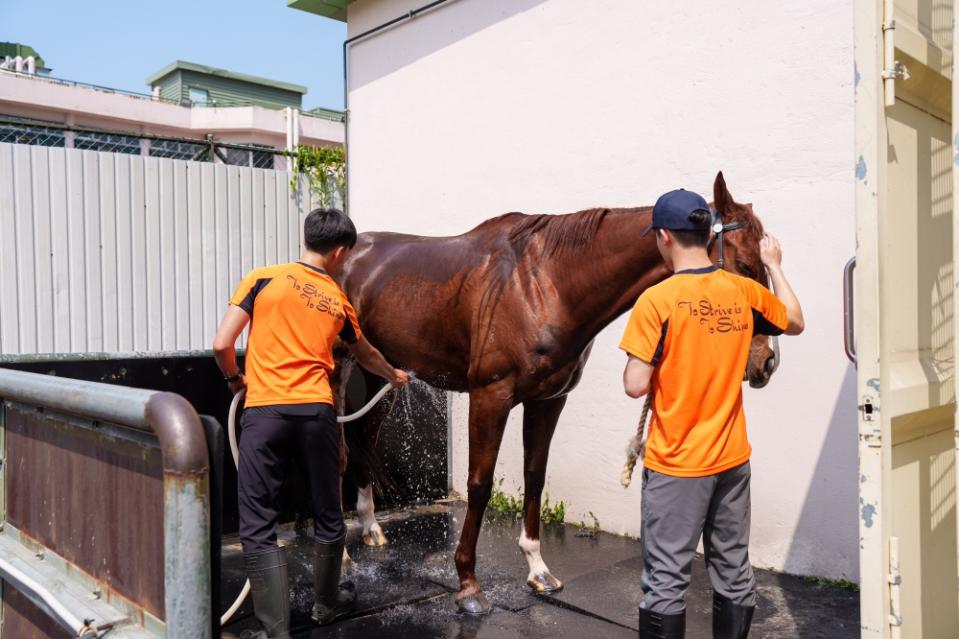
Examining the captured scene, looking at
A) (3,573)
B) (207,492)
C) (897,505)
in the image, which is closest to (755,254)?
(897,505)

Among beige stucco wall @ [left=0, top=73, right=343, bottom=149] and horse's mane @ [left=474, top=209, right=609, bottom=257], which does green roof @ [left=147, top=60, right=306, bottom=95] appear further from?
horse's mane @ [left=474, top=209, right=609, bottom=257]

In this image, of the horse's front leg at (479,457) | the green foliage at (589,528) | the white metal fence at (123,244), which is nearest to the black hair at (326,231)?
the horse's front leg at (479,457)

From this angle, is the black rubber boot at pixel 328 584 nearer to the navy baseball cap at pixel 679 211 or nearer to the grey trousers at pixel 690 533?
the grey trousers at pixel 690 533

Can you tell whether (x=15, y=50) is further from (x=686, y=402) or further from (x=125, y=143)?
(x=686, y=402)

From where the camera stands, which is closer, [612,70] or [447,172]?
[612,70]

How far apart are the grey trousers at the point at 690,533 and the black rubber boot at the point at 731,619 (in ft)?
Result: 0.07

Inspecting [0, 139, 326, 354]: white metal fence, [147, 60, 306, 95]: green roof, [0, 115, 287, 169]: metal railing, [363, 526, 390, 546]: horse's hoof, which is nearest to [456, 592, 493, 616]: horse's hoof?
[363, 526, 390, 546]: horse's hoof

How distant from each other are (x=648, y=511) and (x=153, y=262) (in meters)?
5.58

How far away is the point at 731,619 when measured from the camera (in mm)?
2561

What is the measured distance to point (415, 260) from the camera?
4730mm

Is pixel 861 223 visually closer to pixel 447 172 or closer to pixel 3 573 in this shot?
pixel 3 573

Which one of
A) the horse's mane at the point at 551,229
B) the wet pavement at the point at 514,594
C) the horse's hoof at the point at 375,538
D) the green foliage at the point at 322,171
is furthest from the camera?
the green foliage at the point at 322,171

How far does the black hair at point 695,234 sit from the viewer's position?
8.07 feet

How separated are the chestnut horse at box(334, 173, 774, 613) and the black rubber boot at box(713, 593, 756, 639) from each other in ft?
4.11
